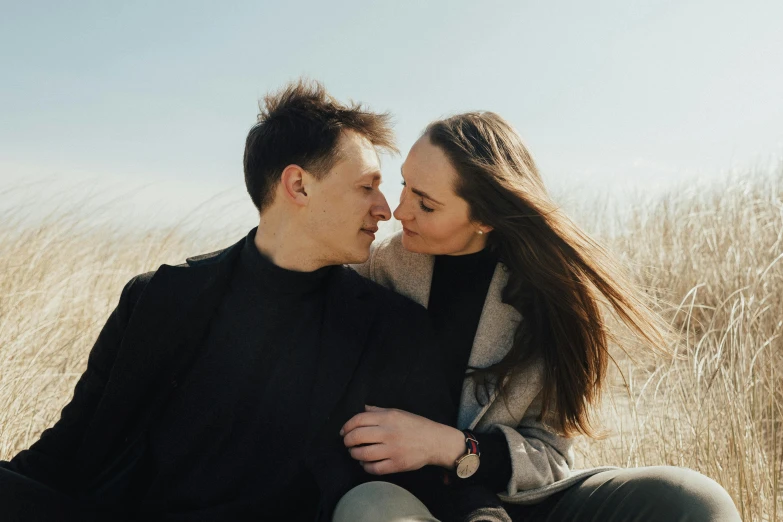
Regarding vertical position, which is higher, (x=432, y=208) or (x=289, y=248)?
(x=432, y=208)

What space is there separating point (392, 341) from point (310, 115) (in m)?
0.93

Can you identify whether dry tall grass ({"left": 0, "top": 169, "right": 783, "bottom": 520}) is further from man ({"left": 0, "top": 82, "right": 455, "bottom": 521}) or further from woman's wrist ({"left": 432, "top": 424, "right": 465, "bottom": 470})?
man ({"left": 0, "top": 82, "right": 455, "bottom": 521})

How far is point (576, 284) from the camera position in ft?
8.52

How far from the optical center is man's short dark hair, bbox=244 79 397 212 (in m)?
2.68

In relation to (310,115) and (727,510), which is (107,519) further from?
(727,510)

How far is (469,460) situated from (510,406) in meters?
0.35

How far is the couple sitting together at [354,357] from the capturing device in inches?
89.9

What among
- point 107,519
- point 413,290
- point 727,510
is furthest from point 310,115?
point 727,510

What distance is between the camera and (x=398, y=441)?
7.22 ft

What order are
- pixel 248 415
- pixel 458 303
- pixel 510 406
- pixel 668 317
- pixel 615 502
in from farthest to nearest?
pixel 668 317 → pixel 458 303 → pixel 510 406 → pixel 248 415 → pixel 615 502

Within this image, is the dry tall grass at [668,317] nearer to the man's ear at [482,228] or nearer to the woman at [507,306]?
the woman at [507,306]

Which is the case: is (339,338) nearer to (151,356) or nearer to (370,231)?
(370,231)

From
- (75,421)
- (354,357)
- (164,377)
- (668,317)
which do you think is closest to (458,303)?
(354,357)

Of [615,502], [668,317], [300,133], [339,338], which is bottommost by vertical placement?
[668,317]
